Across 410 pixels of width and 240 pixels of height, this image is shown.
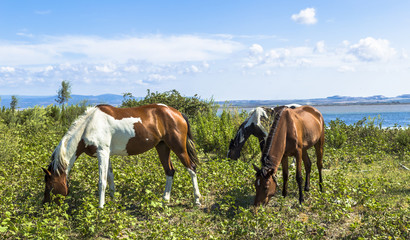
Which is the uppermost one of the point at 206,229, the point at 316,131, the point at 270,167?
the point at 316,131

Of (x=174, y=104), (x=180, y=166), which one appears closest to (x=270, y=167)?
(x=180, y=166)

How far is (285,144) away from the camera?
5.76 meters

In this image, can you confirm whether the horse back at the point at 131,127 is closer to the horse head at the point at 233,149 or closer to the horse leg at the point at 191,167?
the horse leg at the point at 191,167

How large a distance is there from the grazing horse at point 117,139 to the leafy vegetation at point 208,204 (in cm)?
43

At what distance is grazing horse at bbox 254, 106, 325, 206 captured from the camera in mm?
5167

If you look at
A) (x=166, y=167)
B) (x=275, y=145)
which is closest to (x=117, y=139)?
(x=166, y=167)

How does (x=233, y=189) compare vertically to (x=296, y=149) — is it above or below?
below

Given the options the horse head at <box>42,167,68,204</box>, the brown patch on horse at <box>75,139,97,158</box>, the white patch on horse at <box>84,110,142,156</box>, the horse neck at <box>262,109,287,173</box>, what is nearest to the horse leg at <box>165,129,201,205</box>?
the white patch on horse at <box>84,110,142,156</box>

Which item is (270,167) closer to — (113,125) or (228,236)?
(228,236)

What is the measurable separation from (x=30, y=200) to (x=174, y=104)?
12.9 metres

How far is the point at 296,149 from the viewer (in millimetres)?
5883

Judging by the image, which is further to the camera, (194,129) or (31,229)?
(194,129)

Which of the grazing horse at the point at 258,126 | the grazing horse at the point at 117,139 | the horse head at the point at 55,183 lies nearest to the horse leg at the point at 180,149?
the grazing horse at the point at 117,139

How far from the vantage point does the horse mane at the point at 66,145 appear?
17.3ft
